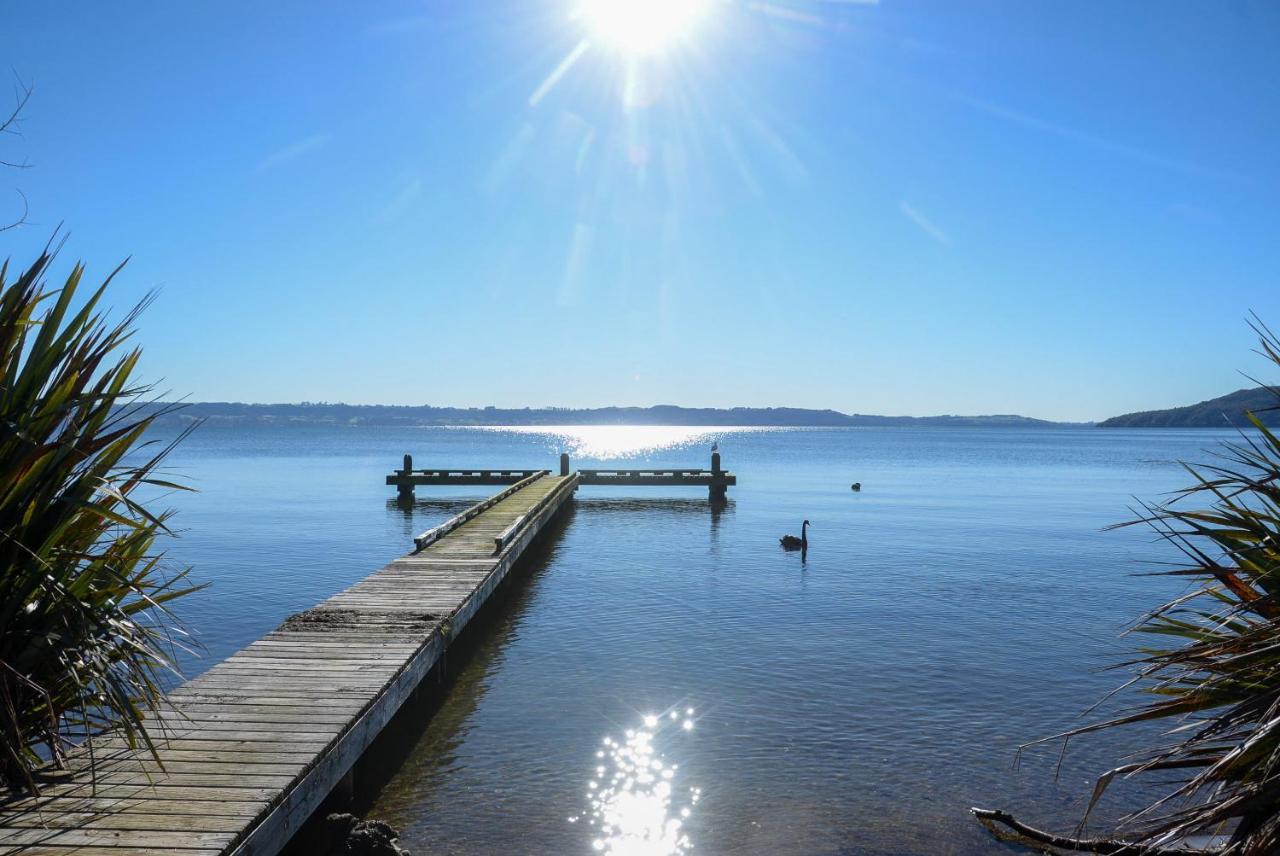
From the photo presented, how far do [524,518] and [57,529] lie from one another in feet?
47.2

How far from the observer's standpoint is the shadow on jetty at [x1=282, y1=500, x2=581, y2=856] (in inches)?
294

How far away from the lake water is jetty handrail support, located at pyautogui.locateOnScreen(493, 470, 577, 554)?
119 cm

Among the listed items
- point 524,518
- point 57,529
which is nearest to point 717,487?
point 524,518

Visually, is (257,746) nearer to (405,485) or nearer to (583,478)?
(583,478)

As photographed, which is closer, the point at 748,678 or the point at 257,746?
the point at 257,746

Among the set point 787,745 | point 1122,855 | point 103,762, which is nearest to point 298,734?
point 103,762

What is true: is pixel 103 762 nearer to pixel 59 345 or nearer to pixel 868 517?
pixel 59 345

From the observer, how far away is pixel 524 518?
1936 cm

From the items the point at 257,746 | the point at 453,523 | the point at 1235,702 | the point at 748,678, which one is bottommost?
the point at 748,678

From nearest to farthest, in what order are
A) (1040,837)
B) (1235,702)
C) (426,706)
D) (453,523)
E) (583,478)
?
1. (1235,702)
2. (1040,837)
3. (426,706)
4. (453,523)
5. (583,478)

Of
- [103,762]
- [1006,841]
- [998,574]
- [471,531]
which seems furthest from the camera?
[998,574]

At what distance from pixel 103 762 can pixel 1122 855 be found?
659 cm

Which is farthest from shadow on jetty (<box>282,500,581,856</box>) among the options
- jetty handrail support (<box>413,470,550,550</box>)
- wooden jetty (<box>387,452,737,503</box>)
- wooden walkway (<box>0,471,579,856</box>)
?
wooden jetty (<box>387,452,737,503</box>)

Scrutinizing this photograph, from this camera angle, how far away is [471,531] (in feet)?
62.4
